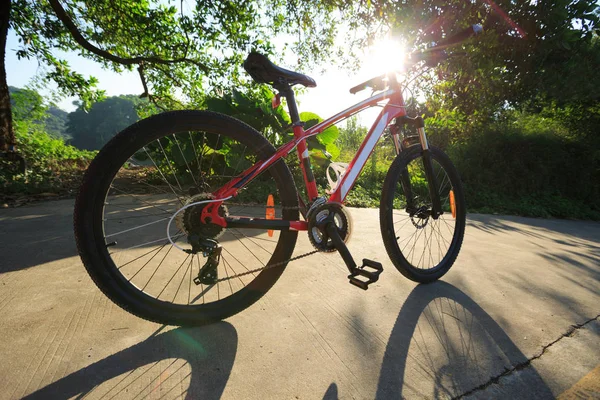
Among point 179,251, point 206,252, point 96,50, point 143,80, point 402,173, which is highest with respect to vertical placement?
point 96,50

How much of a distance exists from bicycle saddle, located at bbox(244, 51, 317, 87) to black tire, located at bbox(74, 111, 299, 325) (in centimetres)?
32

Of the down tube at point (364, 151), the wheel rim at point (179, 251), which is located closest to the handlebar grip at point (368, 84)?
the down tube at point (364, 151)

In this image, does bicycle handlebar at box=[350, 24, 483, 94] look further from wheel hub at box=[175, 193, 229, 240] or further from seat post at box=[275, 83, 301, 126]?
wheel hub at box=[175, 193, 229, 240]

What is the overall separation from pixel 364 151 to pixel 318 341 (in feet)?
3.58

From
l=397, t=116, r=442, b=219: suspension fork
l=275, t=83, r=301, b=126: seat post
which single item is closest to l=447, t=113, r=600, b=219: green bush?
l=397, t=116, r=442, b=219: suspension fork

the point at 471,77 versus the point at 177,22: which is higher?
the point at 177,22

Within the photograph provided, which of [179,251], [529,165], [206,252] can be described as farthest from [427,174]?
[529,165]

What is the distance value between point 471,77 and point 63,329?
6017mm

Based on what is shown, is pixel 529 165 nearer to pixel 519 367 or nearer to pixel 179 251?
pixel 519 367

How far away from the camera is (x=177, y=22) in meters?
6.32

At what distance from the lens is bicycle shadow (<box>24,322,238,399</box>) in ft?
2.90

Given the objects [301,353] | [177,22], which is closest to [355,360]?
[301,353]

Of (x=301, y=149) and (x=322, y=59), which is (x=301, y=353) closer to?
(x=301, y=149)

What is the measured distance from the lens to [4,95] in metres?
5.34
